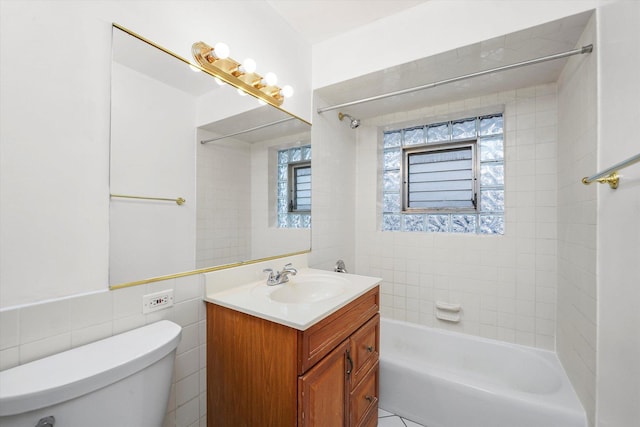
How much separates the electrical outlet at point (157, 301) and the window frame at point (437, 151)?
1980 millimetres

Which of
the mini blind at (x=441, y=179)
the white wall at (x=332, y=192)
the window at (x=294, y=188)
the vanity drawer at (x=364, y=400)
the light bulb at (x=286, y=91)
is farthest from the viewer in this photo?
the mini blind at (x=441, y=179)

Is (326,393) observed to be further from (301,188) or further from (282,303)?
(301,188)

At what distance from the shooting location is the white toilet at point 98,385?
607mm

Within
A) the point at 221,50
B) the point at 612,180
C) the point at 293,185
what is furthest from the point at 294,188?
the point at 612,180

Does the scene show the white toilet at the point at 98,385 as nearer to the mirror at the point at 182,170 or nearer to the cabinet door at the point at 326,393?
the mirror at the point at 182,170

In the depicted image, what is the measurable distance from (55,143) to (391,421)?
2.15 m

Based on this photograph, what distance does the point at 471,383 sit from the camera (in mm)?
1513

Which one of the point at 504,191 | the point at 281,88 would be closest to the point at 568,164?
the point at 504,191

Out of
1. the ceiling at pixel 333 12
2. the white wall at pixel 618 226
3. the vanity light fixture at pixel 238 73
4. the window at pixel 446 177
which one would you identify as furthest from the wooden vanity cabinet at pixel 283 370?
the ceiling at pixel 333 12

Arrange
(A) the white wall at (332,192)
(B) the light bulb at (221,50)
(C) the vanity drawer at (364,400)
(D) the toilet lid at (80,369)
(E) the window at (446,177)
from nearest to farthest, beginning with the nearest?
1. (D) the toilet lid at (80,369)
2. (B) the light bulb at (221,50)
3. (C) the vanity drawer at (364,400)
4. (A) the white wall at (332,192)
5. (E) the window at (446,177)

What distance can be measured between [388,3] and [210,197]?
156 cm

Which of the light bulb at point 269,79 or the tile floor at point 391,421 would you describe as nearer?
the light bulb at point 269,79

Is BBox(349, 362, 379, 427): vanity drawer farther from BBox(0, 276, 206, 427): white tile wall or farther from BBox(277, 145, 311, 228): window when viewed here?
BBox(277, 145, 311, 228): window

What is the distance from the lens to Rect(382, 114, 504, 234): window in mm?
2117
